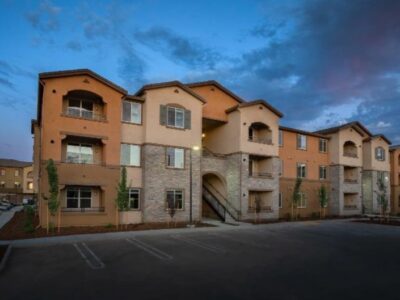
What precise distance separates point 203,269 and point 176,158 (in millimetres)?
16482

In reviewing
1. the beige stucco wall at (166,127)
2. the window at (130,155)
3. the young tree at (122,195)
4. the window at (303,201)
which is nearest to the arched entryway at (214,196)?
the beige stucco wall at (166,127)

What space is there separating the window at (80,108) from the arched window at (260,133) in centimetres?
1631

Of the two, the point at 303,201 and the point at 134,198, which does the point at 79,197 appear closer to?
the point at 134,198

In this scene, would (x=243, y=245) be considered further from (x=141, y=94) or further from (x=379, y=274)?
(x=141, y=94)

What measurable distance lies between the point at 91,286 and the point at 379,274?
10.1m

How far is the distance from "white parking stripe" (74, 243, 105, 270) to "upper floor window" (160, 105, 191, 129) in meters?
13.3

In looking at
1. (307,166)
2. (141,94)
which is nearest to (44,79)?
(141,94)

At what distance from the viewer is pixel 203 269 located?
1220 centimetres

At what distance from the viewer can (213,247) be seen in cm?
1694

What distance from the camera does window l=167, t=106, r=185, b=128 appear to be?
92.1 ft

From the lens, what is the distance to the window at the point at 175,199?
27.0 m

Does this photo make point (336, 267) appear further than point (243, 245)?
No

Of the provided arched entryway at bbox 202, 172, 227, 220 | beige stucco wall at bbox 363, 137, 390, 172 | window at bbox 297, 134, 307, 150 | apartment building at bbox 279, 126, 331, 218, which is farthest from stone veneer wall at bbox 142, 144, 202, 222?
beige stucco wall at bbox 363, 137, 390, 172

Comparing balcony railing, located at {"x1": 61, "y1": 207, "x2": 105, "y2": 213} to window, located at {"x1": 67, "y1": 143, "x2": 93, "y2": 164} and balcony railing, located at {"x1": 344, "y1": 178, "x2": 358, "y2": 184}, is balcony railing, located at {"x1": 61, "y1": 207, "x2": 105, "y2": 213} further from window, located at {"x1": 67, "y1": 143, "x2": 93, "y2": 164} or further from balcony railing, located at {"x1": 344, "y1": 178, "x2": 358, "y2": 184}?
balcony railing, located at {"x1": 344, "y1": 178, "x2": 358, "y2": 184}
